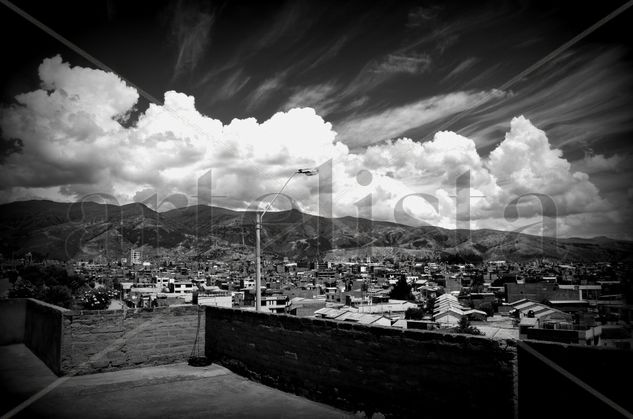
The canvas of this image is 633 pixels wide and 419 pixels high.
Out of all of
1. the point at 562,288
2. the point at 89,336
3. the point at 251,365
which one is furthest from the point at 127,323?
the point at 562,288

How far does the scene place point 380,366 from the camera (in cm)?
681

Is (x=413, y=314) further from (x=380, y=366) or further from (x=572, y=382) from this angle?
(x=572, y=382)

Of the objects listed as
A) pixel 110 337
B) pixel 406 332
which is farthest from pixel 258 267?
pixel 406 332

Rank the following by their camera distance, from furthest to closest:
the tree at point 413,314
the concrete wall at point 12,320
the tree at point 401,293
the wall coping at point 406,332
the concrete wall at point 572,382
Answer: the tree at point 401,293 → the tree at point 413,314 → the concrete wall at point 12,320 → the wall coping at point 406,332 → the concrete wall at point 572,382

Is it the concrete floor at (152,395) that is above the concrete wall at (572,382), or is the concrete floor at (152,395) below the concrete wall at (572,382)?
below

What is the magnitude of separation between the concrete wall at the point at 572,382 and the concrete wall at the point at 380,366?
Answer: 21 centimetres

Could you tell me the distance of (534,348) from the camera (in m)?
5.17

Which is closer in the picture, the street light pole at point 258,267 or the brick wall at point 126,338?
the brick wall at point 126,338

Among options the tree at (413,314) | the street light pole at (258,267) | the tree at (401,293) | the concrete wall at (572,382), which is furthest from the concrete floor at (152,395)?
the tree at (401,293)

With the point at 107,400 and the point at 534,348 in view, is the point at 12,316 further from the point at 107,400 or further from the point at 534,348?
the point at 534,348

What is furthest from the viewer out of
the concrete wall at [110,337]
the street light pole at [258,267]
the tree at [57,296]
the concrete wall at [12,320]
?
the tree at [57,296]

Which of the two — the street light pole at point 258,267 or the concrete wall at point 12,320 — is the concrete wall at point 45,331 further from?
the street light pole at point 258,267

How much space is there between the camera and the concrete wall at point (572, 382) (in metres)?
4.47

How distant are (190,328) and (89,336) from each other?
2.37 meters
